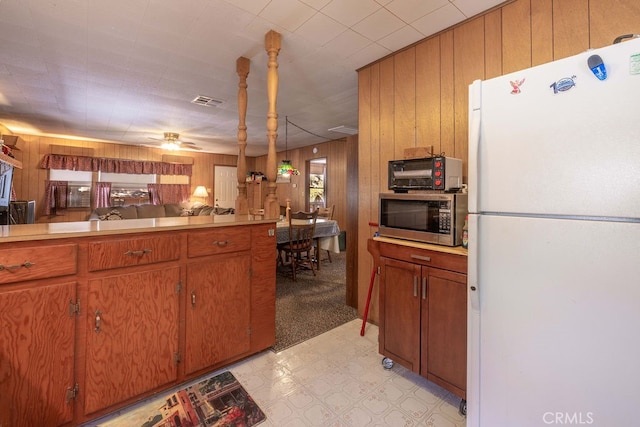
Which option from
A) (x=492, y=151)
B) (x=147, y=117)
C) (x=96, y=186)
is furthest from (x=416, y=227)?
(x=96, y=186)

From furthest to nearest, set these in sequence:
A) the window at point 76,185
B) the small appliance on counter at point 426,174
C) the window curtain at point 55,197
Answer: the window at point 76,185 < the window curtain at point 55,197 < the small appliance on counter at point 426,174

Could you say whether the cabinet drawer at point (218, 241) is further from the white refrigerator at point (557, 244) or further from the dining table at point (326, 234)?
the dining table at point (326, 234)

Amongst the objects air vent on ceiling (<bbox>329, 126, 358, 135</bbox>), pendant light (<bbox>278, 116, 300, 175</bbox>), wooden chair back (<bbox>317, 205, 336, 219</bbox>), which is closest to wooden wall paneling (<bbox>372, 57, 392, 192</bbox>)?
pendant light (<bbox>278, 116, 300, 175</bbox>)

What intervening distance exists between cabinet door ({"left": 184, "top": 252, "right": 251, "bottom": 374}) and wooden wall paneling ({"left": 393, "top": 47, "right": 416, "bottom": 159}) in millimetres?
1623

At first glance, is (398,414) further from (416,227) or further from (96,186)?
(96,186)

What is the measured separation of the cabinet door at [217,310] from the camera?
174 centimetres

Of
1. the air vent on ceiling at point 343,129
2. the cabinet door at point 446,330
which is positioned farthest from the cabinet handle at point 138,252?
the air vent on ceiling at point 343,129

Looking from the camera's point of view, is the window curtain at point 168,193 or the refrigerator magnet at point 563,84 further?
the window curtain at point 168,193

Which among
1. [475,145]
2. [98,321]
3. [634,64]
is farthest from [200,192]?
[634,64]

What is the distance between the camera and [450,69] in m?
2.13

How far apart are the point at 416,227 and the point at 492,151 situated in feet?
2.35

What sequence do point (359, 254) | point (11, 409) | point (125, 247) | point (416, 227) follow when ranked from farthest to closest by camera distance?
1. point (359, 254)
2. point (416, 227)
3. point (125, 247)
4. point (11, 409)

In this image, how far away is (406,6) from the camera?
1.90 metres

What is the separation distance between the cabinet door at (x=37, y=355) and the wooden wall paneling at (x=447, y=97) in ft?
8.17
